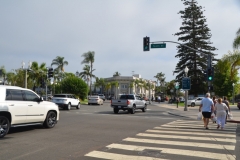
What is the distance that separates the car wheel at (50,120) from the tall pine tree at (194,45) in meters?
50.7

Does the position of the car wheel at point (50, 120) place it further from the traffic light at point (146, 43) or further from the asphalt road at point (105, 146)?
the traffic light at point (146, 43)

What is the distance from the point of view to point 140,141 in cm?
970

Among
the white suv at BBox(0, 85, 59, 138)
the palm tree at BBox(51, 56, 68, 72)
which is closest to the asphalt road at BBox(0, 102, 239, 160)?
the white suv at BBox(0, 85, 59, 138)

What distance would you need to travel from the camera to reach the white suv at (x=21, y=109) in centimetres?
1009

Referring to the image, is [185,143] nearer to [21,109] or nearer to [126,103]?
[21,109]

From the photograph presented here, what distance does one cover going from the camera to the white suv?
10.1 meters

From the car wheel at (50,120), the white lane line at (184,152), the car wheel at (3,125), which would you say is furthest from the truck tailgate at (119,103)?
the white lane line at (184,152)

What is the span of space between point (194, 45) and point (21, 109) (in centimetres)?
5483

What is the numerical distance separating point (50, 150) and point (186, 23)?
58.5m

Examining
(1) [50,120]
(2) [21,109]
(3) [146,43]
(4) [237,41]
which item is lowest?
(1) [50,120]

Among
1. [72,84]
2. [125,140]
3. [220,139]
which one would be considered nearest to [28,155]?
[125,140]

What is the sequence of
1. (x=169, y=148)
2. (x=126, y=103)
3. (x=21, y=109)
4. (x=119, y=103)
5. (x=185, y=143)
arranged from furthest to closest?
(x=119, y=103) → (x=126, y=103) → (x=21, y=109) → (x=185, y=143) → (x=169, y=148)

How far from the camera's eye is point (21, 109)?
1084 cm

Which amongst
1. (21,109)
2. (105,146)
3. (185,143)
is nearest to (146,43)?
(21,109)
